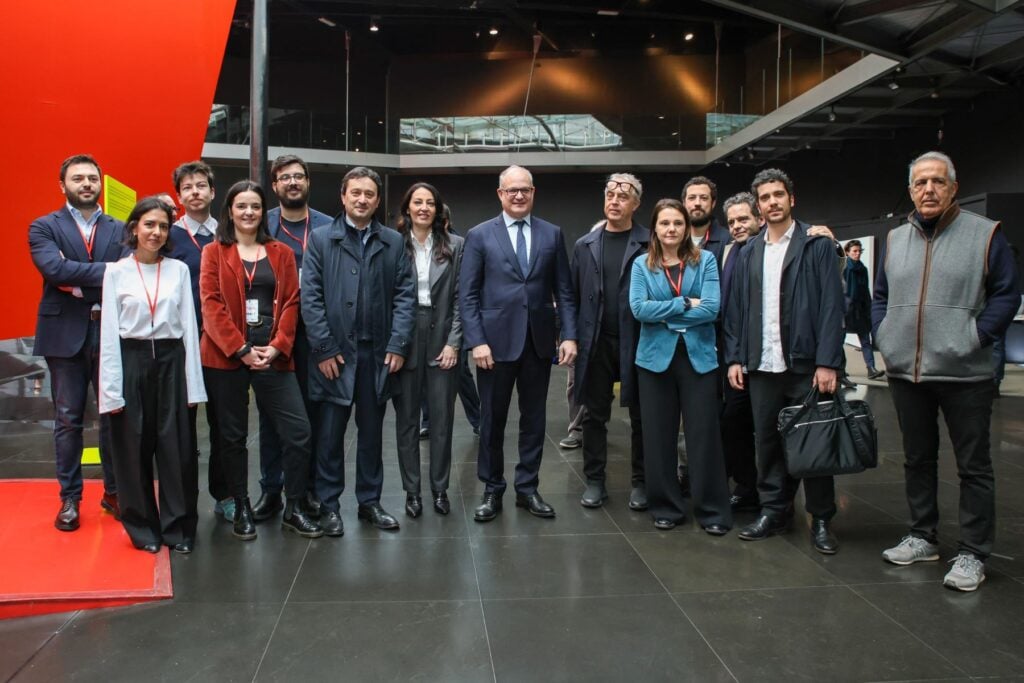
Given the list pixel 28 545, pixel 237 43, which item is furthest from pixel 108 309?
pixel 237 43

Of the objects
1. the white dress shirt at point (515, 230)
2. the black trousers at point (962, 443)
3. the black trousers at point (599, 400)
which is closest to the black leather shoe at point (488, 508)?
the black trousers at point (599, 400)

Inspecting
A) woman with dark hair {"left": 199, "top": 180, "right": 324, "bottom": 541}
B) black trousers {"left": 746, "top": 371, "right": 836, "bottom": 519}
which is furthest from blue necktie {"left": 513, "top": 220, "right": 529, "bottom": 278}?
black trousers {"left": 746, "top": 371, "right": 836, "bottom": 519}

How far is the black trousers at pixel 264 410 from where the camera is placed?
10.6ft

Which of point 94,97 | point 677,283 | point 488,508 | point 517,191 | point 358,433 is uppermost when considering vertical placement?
point 94,97

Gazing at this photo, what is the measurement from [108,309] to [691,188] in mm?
2985

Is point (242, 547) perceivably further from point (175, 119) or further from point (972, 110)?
point (972, 110)

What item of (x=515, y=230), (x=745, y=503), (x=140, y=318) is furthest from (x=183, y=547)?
(x=745, y=503)

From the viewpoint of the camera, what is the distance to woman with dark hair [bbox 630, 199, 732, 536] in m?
3.35

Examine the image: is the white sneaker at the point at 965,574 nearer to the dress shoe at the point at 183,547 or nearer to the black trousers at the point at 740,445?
the black trousers at the point at 740,445

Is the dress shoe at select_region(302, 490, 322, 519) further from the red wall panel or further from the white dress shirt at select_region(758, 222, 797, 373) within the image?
the white dress shirt at select_region(758, 222, 797, 373)

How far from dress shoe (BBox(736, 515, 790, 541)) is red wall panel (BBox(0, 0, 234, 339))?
409 cm

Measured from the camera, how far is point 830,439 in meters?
3.03

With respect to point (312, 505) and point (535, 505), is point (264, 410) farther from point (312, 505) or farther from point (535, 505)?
point (535, 505)

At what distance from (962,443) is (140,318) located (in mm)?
3452
